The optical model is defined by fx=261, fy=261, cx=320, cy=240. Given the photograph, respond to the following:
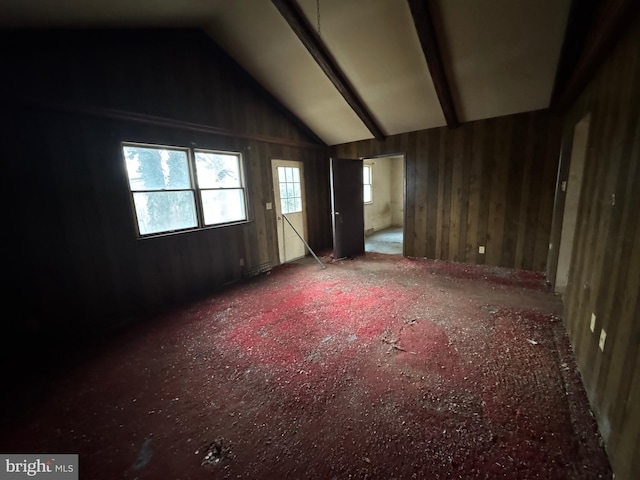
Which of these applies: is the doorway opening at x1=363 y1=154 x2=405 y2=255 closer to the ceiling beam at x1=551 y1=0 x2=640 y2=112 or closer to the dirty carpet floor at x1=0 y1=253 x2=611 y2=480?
the dirty carpet floor at x1=0 y1=253 x2=611 y2=480

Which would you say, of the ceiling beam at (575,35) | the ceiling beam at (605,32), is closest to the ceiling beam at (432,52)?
the ceiling beam at (575,35)

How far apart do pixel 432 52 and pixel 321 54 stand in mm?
1214

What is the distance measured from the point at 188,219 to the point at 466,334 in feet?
11.3

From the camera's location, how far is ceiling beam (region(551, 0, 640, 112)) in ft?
4.72

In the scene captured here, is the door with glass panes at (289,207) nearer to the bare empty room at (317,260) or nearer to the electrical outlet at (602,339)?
the bare empty room at (317,260)

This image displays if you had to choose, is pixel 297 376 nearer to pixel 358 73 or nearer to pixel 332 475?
pixel 332 475

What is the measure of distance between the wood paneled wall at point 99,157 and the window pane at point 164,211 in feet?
0.43

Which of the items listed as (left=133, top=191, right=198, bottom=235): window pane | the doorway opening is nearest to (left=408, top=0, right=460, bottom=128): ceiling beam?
(left=133, top=191, right=198, bottom=235): window pane

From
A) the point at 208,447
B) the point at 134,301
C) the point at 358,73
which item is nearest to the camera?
the point at 208,447

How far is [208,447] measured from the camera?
4.76 ft

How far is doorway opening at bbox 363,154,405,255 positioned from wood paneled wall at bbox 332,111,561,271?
1.93 meters

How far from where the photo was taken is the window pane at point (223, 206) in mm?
3673

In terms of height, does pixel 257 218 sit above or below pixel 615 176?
below

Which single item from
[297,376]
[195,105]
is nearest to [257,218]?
[195,105]
